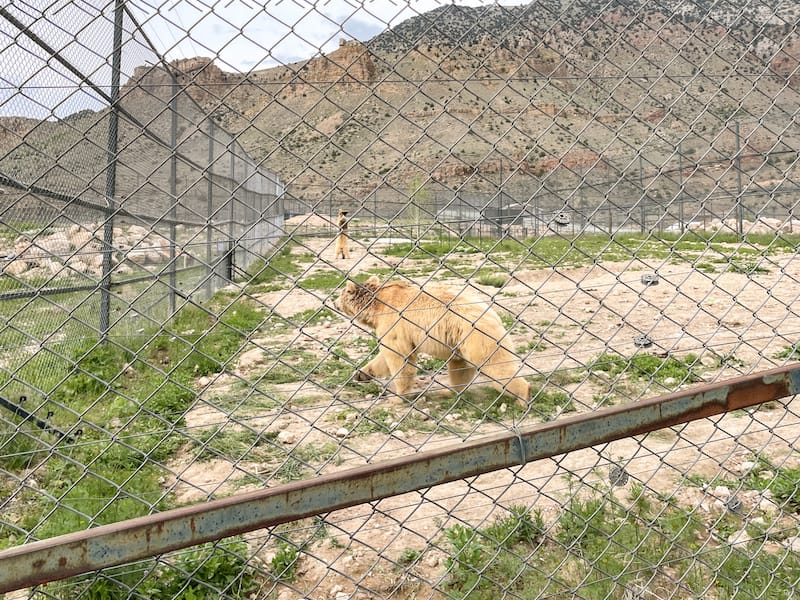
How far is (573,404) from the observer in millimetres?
5238

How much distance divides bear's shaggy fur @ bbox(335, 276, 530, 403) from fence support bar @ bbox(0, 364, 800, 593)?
2.35 metres

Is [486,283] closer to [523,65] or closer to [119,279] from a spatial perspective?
[119,279]

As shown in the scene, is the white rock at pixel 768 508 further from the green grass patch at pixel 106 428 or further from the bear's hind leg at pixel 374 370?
the bear's hind leg at pixel 374 370

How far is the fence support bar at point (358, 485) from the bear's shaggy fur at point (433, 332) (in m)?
2.35

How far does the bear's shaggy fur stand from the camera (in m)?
4.97

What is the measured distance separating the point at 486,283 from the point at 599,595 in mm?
8313

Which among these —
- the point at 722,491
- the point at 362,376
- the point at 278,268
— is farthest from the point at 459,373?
the point at 278,268

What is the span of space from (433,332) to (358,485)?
3.64m

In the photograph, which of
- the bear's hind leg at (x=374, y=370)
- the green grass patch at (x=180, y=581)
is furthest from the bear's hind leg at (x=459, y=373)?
the green grass patch at (x=180, y=581)

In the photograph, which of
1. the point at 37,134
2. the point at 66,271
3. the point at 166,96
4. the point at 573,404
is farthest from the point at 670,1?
the point at 166,96

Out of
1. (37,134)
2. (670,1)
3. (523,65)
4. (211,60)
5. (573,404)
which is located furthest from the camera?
(573,404)

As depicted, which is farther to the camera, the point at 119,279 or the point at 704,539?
the point at 119,279

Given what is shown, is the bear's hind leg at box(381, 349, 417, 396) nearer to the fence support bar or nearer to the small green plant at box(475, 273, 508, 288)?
the fence support bar

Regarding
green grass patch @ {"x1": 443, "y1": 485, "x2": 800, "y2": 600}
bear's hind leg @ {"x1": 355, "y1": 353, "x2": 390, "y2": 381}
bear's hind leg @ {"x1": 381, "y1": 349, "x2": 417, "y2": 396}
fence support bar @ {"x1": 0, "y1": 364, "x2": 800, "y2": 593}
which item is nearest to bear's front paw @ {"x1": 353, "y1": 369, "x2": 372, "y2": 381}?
bear's hind leg @ {"x1": 355, "y1": 353, "x2": 390, "y2": 381}
